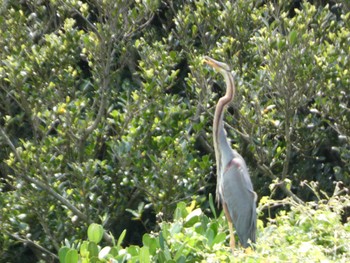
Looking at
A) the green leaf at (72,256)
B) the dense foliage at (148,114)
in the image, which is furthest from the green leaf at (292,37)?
the green leaf at (72,256)

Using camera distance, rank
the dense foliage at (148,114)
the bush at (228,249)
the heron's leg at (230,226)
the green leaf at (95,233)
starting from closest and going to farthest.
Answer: the bush at (228,249) → the green leaf at (95,233) → the heron's leg at (230,226) → the dense foliage at (148,114)

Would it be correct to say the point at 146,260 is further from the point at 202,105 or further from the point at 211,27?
the point at 211,27

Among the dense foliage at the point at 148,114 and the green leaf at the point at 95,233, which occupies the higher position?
the dense foliage at the point at 148,114

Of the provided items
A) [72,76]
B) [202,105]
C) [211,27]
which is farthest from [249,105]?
[72,76]

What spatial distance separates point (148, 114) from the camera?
6531 millimetres

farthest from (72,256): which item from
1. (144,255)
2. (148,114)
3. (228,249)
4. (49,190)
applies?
(148,114)

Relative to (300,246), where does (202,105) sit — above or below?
above

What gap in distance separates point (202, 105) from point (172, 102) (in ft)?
0.72

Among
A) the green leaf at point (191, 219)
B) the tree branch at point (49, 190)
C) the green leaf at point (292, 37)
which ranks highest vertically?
the green leaf at point (292, 37)

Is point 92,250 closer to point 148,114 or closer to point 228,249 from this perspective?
point 228,249

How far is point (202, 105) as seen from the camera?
6.75m

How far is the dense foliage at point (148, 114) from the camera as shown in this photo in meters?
6.47

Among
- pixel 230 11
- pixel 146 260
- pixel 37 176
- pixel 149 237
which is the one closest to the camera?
pixel 146 260

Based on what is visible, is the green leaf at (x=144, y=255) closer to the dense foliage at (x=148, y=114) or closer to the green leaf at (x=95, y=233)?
the green leaf at (x=95, y=233)
